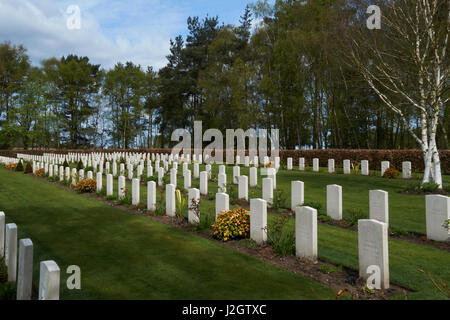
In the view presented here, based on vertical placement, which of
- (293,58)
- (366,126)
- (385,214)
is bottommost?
(385,214)

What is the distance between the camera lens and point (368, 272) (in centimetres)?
406

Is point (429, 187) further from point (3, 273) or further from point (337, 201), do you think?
point (3, 273)

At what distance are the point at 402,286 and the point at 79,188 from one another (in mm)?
11576

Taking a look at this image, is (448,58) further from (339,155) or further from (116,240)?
(116,240)

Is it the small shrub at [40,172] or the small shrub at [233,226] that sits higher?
the small shrub at [40,172]

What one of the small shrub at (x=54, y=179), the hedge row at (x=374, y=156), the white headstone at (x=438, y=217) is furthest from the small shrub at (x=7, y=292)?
→ the hedge row at (x=374, y=156)

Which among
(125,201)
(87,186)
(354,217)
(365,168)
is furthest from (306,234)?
(365,168)

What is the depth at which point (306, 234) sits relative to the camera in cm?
488

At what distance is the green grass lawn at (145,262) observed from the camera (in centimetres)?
390

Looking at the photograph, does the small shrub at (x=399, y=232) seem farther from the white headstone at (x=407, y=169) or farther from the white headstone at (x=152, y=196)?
the white headstone at (x=407, y=169)

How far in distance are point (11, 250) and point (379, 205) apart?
6464 mm

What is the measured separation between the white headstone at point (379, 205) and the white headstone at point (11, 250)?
6.35 meters

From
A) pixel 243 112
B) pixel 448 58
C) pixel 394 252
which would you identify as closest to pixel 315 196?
pixel 394 252

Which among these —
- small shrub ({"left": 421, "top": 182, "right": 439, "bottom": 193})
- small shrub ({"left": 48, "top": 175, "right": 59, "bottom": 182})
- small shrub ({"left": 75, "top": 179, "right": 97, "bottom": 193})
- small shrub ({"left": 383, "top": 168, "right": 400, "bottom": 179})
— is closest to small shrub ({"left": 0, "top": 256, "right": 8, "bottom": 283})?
small shrub ({"left": 75, "top": 179, "right": 97, "bottom": 193})
